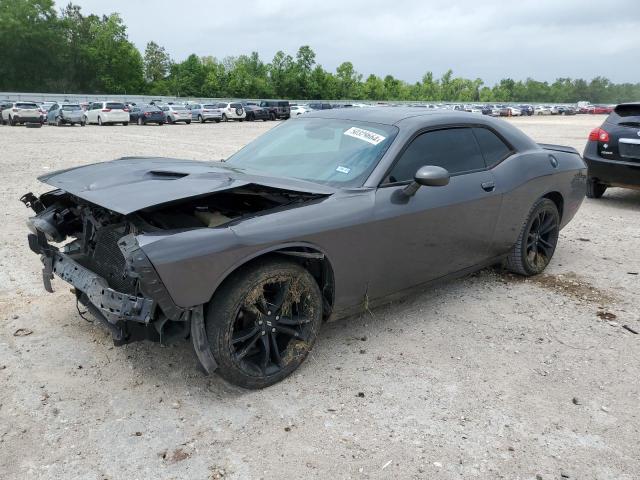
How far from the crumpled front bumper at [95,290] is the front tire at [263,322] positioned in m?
0.36

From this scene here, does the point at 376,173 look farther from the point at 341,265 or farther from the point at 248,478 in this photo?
the point at 248,478

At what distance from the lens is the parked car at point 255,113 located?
4062 centimetres

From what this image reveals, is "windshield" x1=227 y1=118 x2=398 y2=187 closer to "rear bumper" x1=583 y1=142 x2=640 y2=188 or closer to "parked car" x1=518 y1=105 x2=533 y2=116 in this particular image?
"rear bumper" x1=583 y1=142 x2=640 y2=188

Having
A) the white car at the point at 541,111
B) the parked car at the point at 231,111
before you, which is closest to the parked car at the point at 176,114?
the parked car at the point at 231,111

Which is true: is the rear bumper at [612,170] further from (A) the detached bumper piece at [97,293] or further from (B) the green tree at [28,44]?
(B) the green tree at [28,44]

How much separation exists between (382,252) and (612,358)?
172 centimetres

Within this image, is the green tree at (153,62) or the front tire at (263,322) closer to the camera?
the front tire at (263,322)

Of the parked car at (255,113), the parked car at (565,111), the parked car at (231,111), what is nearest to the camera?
the parked car at (231,111)

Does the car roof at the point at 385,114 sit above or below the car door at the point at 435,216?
above

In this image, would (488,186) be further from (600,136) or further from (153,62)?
(153,62)

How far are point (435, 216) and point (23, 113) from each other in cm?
3153

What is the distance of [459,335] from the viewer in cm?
388

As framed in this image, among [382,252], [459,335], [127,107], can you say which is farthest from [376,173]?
[127,107]

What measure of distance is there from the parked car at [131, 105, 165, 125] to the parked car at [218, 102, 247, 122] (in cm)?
568
